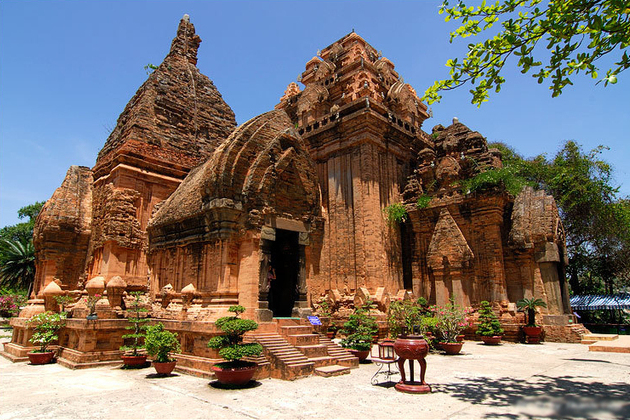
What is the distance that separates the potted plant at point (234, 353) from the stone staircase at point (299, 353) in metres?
0.75

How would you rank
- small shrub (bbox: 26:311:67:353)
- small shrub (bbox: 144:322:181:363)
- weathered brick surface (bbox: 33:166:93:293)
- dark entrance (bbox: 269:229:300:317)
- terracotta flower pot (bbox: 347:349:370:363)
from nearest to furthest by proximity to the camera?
small shrub (bbox: 144:322:181:363)
terracotta flower pot (bbox: 347:349:370:363)
small shrub (bbox: 26:311:67:353)
dark entrance (bbox: 269:229:300:317)
weathered brick surface (bbox: 33:166:93:293)

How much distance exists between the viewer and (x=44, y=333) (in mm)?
11555

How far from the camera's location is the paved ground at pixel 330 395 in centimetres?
608

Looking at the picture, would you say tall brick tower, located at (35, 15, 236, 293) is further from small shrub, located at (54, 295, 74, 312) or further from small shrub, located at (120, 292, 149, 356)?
small shrub, located at (120, 292, 149, 356)

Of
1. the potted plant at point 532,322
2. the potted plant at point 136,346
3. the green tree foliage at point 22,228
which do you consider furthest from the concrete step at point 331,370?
the green tree foliage at point 22,228

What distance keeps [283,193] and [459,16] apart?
6344mm

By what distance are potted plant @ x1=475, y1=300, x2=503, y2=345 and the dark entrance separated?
772cm

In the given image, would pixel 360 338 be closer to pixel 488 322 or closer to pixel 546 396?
pixel 546 396

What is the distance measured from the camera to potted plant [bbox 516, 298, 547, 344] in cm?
1543

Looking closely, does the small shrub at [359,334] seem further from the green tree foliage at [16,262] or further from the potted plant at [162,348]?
the green tree foliage at [16,262]

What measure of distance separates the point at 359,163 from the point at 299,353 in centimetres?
1080

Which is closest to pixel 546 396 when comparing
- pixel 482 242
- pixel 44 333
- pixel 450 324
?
pixel 450 324

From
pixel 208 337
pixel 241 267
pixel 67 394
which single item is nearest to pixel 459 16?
pixel 241 267

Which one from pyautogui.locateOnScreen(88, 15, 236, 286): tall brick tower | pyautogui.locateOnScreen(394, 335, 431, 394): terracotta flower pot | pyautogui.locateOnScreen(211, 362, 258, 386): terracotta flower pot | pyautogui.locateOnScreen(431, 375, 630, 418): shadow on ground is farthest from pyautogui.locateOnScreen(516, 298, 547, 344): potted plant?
pyautogui.locateOnScreen(88, 15, 236, 286): tall brick tower
